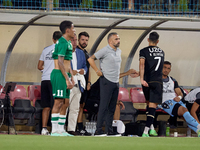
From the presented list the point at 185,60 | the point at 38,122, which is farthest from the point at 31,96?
the point at 185,60

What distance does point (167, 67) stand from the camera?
884cm

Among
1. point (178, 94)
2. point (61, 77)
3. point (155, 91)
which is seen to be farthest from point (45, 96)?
point (178, 94)

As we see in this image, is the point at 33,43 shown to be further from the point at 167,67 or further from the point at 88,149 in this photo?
the point at 88,149

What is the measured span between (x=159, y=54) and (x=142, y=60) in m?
0.35

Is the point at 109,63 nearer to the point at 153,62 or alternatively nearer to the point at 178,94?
the point at 153,62

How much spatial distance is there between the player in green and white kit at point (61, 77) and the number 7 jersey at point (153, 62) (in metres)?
1.83

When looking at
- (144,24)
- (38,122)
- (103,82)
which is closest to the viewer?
(103,82)

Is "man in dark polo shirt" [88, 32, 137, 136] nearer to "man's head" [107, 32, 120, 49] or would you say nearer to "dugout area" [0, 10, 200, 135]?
"man's head" [107, 32, 120, 49]

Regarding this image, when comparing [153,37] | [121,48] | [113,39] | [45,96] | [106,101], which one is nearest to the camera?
[106,101]

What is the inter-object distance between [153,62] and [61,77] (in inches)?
85.8

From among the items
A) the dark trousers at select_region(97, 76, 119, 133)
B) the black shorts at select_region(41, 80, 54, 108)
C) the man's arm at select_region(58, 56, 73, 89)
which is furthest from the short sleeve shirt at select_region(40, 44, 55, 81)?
the man's arm at select_region(58, 56, 73, 89)

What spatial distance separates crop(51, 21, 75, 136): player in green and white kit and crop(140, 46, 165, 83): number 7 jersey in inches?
72.0

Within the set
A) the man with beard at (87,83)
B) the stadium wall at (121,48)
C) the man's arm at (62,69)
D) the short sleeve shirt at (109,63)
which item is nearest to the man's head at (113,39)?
the short sleeve shirt at (109,63)

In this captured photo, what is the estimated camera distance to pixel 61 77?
6.05 m
